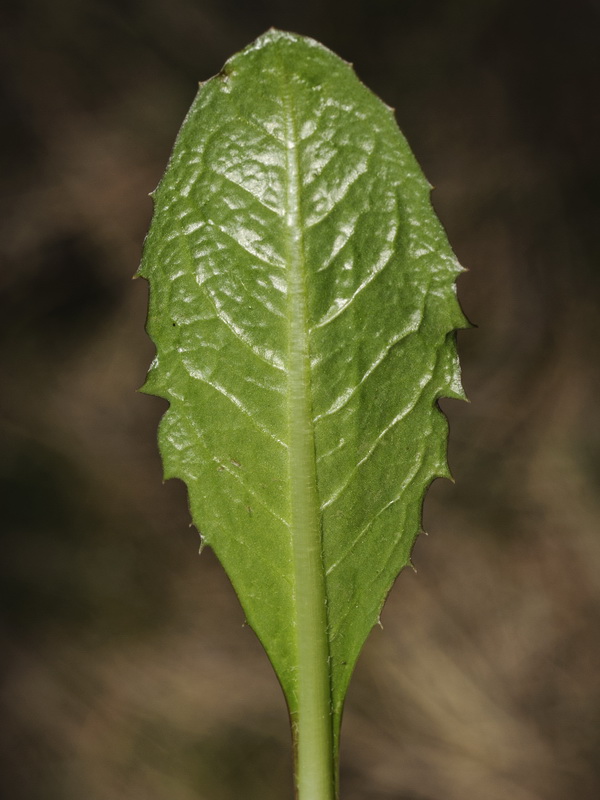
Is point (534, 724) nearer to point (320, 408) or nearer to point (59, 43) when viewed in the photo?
point (320, 408)

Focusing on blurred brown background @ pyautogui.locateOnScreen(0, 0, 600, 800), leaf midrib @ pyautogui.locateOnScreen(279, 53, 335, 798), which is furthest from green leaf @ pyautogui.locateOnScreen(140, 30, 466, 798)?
blurred brown background @ pyautogui.locateOnScreen(0, 0, 600, 800)

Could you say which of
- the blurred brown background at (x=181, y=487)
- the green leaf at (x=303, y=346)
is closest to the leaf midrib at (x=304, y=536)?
the green leaf at (x=303, y=346)

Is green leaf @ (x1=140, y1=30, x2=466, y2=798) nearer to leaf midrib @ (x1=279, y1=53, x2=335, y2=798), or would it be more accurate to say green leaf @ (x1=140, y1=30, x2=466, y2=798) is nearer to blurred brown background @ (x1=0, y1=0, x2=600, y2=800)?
leaf midrib @ (x1=279, y1=53, x2=335, y2=798)

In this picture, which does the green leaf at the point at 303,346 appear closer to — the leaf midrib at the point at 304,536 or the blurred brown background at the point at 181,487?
the leaf midrib at the point at 304,536

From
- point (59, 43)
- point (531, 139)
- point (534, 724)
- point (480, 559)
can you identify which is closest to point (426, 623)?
point (480, 559)

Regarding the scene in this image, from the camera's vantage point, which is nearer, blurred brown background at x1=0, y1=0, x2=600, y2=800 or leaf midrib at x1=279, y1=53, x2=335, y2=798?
leaf midrib at x1=279, y1=53, x2=335, y2=798

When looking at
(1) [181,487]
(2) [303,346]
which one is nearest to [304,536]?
(2) [303,346]

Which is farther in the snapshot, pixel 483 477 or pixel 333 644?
pixel 483 477
